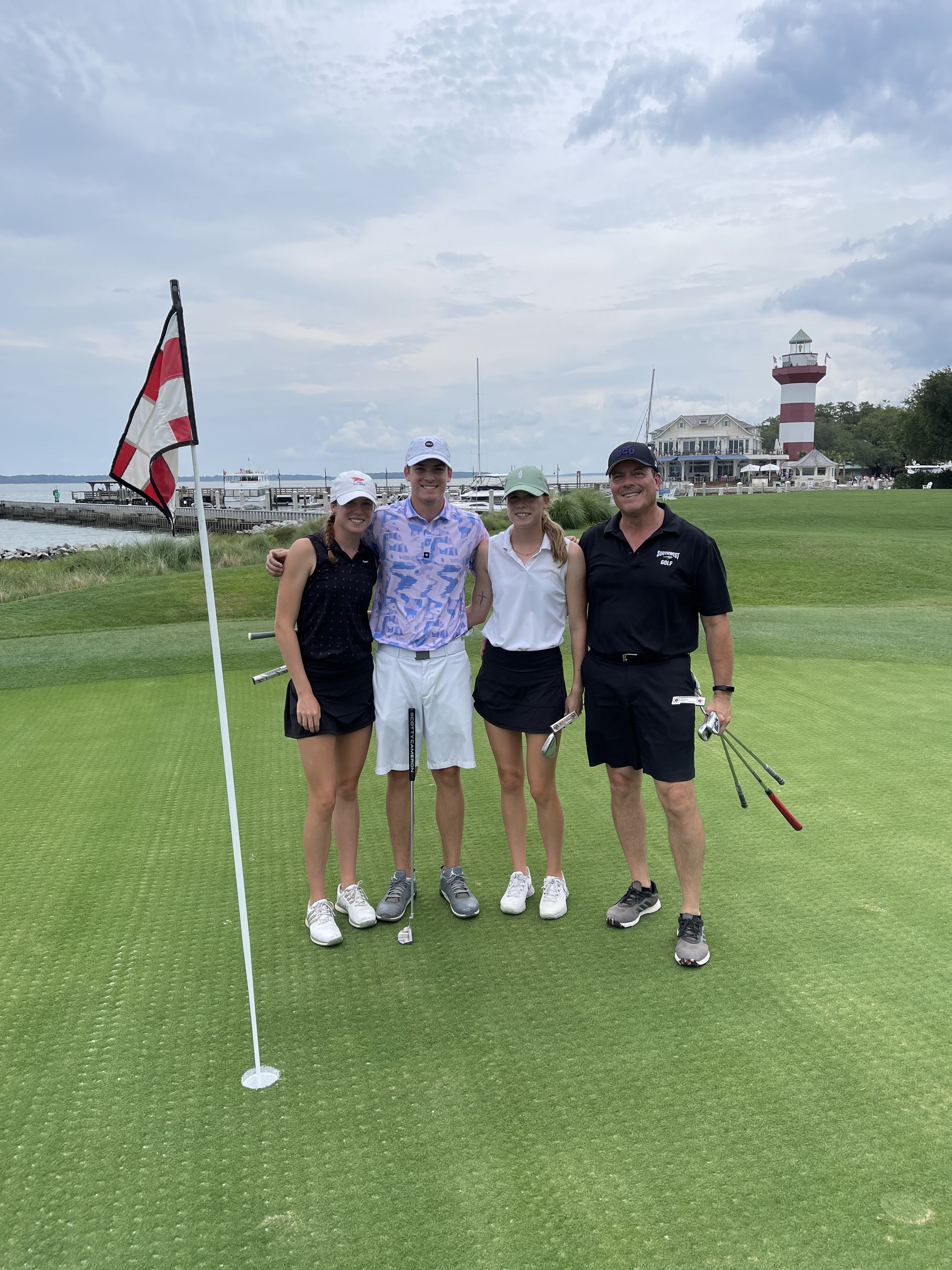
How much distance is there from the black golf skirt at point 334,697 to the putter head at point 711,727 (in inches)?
51.6

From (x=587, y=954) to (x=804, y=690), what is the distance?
4404mm

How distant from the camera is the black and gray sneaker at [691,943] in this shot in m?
3.15

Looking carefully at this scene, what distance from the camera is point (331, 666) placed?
11.6ft

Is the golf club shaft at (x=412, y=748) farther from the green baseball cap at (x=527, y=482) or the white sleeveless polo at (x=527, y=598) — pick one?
the green baseball cap at (x=527, y=482)

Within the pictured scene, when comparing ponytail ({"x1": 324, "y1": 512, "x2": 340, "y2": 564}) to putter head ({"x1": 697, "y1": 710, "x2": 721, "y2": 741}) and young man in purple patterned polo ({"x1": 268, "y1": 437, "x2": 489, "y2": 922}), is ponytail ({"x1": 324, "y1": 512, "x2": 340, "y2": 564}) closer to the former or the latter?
young man in purple patterned polo ({"x1": 268, "y1": 437, "x2": 489, "y2": 922})

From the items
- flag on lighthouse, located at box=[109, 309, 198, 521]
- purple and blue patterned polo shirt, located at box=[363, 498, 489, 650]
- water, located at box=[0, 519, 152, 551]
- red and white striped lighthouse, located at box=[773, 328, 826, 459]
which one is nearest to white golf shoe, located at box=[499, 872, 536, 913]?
purple and blue patterned polo shirt, located at box=[363, 498, 489, 650]

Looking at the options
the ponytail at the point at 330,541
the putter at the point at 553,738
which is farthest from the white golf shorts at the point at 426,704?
the ponytail at the point at 330,541

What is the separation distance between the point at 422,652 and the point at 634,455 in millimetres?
1101

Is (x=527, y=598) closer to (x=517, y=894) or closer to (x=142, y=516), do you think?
(x=517, y=894)

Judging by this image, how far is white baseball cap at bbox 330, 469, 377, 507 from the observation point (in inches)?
132

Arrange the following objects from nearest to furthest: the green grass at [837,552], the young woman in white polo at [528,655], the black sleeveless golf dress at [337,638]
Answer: the black sleeveless golf dress at [337,638] → the young woman in white polo at [528,655] → the green grass at [837,552]

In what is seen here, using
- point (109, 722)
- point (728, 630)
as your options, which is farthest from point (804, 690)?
point (109, 722)

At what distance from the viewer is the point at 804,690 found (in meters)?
7.05

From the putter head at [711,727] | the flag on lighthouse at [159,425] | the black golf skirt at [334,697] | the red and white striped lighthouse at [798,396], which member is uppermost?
the red and white striped lighthouse at [798,396]
